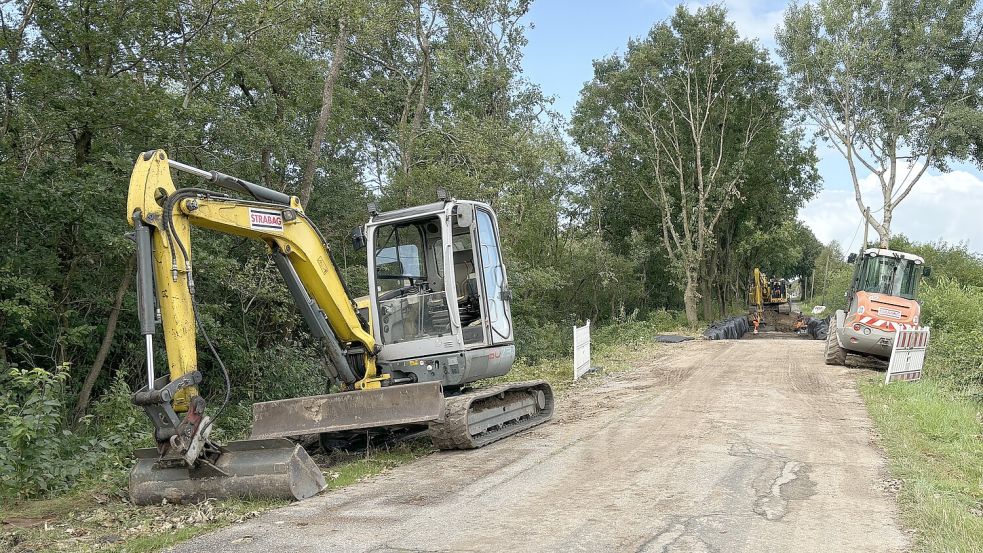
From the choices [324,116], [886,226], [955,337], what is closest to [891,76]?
[886,226]

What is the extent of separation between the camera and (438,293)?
8.53 m

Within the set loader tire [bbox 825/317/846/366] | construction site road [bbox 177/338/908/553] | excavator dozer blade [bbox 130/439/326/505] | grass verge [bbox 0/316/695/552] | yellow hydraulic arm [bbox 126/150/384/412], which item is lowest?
loader tire [bbox 825/317/846/366]

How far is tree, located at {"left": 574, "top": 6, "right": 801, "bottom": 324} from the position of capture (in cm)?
2938

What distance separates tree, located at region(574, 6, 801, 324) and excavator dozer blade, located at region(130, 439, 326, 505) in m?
25.7

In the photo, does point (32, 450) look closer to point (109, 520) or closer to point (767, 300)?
point (109, 520)

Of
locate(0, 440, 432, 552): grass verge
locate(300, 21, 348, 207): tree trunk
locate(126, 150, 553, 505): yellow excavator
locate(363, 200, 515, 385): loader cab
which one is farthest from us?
locate(300, 21, 348, 207): tree trunk

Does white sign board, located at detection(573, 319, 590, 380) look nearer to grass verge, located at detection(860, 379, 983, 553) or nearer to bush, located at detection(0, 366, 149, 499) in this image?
grass verge, located at detection(860, 379, 983, 553)

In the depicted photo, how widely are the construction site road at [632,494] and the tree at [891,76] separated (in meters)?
22.1

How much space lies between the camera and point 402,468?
7.52 m

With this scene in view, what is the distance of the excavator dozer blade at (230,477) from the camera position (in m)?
6.11

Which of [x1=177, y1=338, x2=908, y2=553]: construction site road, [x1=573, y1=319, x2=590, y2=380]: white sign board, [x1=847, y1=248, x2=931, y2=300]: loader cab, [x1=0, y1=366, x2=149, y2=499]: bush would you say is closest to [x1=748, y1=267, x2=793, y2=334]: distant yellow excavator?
[x1=847, y1=248, x2=931, y2=300]: loader cab

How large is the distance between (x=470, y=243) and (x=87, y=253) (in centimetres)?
592

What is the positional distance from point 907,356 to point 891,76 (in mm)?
18703

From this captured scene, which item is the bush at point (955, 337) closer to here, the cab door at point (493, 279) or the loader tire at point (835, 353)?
the loader tire at point (835, 353)
